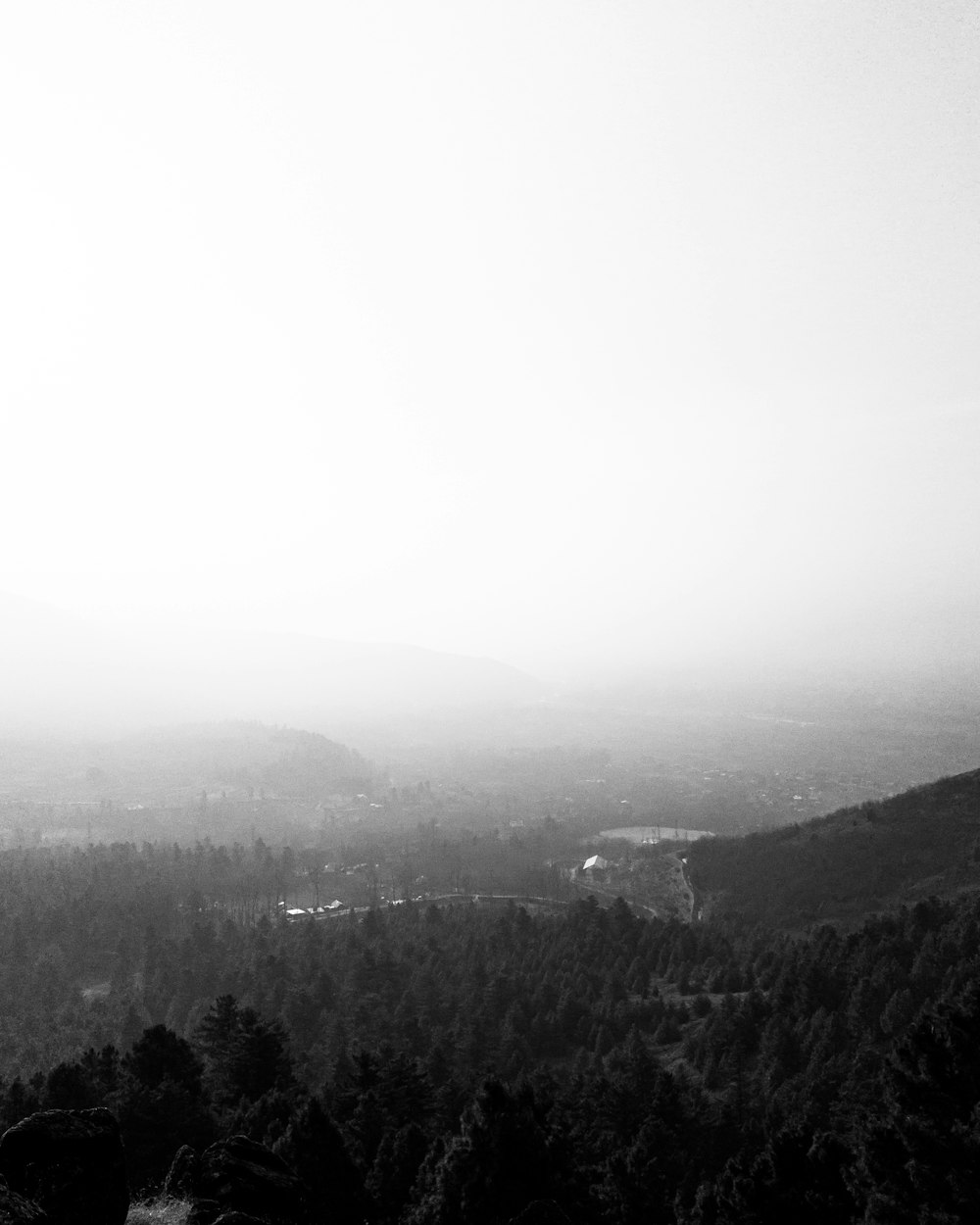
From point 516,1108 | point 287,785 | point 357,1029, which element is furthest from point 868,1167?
point 287,785

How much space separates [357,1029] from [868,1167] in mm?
34977

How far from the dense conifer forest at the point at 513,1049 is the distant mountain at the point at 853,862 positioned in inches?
151

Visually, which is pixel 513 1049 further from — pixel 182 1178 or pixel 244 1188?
pixel 244 1188

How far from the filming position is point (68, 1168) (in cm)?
1351

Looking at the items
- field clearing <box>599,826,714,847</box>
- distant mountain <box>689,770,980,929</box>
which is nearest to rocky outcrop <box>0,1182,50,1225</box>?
distant mountain <box>689,770,980,929</box>

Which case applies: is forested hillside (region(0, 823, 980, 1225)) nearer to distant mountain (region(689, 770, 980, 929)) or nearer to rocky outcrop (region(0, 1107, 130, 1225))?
rocky outcrop (region(0, 1107, 130, 1225))

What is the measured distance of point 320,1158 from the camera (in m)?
20.6

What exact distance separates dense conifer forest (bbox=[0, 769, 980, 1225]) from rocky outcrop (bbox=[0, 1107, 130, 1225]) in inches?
308

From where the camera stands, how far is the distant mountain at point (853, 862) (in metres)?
71.4

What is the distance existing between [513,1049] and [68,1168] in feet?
114

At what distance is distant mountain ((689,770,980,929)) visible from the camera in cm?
7144

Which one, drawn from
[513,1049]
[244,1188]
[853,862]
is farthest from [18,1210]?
[853,862]

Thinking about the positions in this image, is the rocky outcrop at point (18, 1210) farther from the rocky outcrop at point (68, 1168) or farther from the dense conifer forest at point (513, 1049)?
the dense conifer forest at point (513, 1049)

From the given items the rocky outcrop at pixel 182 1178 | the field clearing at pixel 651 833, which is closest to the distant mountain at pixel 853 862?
the field clearing at pixel 651 833
